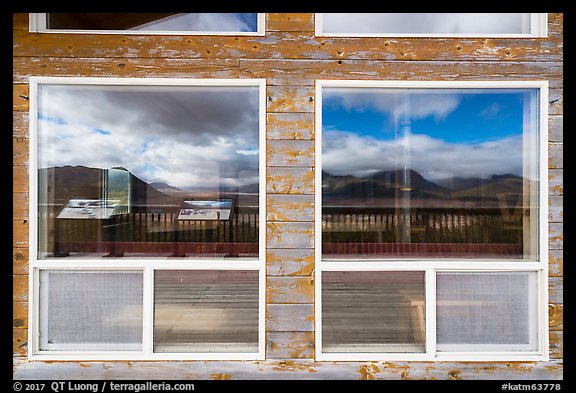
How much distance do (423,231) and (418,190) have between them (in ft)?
0.90

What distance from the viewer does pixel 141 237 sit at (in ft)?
8.00

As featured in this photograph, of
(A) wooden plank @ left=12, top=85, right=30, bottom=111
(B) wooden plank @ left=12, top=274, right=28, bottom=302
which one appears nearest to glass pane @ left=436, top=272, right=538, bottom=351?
(B) wooden plank @ left=12, top=274, right=28, bottom=302

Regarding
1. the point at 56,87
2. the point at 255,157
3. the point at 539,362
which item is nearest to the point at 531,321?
the point at 539,362

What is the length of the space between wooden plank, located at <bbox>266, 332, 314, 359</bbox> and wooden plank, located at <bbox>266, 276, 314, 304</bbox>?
0.70ft

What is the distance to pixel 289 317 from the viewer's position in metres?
2.40

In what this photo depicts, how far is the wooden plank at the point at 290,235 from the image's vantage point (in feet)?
7.89

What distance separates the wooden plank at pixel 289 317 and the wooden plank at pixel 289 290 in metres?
0.03

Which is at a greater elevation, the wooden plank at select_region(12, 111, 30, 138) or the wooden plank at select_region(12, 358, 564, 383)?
the wooden plank at select_region(12, 111, 30, 138)

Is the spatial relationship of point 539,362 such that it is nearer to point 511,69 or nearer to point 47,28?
point 511,69

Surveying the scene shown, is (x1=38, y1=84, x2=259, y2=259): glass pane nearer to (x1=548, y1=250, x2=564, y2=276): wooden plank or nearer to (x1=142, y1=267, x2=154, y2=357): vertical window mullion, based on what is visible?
(x1=142, y1=267, x2=154, y2=357): vertical window mullion

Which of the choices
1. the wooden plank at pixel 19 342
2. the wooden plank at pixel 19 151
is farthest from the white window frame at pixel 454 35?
the wooden plank at pixel 19 342

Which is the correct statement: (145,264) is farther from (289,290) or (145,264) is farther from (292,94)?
(292,94)

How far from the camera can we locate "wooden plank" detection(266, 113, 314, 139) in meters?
2.41
